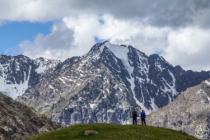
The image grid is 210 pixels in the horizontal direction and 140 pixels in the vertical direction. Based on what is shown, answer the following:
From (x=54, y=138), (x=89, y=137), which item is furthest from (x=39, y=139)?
(x=89, y=137)

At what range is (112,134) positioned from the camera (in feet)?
287

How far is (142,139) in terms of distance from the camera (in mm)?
83750

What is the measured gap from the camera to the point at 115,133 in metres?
88.4

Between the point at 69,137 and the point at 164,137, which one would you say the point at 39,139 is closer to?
the point at 69,137

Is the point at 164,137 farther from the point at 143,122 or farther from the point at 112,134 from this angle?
the point at 143,122

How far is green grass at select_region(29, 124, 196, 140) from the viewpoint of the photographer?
8581 centimetres

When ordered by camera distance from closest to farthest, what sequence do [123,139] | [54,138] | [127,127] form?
[123,139], [54,138], [127,127]

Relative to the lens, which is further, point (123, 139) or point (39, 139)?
point (39, 139)

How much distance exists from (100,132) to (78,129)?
4.94m

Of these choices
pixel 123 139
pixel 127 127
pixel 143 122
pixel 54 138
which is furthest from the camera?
pixel 143 122

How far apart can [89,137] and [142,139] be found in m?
8.48

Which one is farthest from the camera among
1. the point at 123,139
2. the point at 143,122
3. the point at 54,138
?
the point at 143,122

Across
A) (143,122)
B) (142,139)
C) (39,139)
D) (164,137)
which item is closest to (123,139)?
(142,139)

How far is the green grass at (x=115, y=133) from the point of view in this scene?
282 feet
